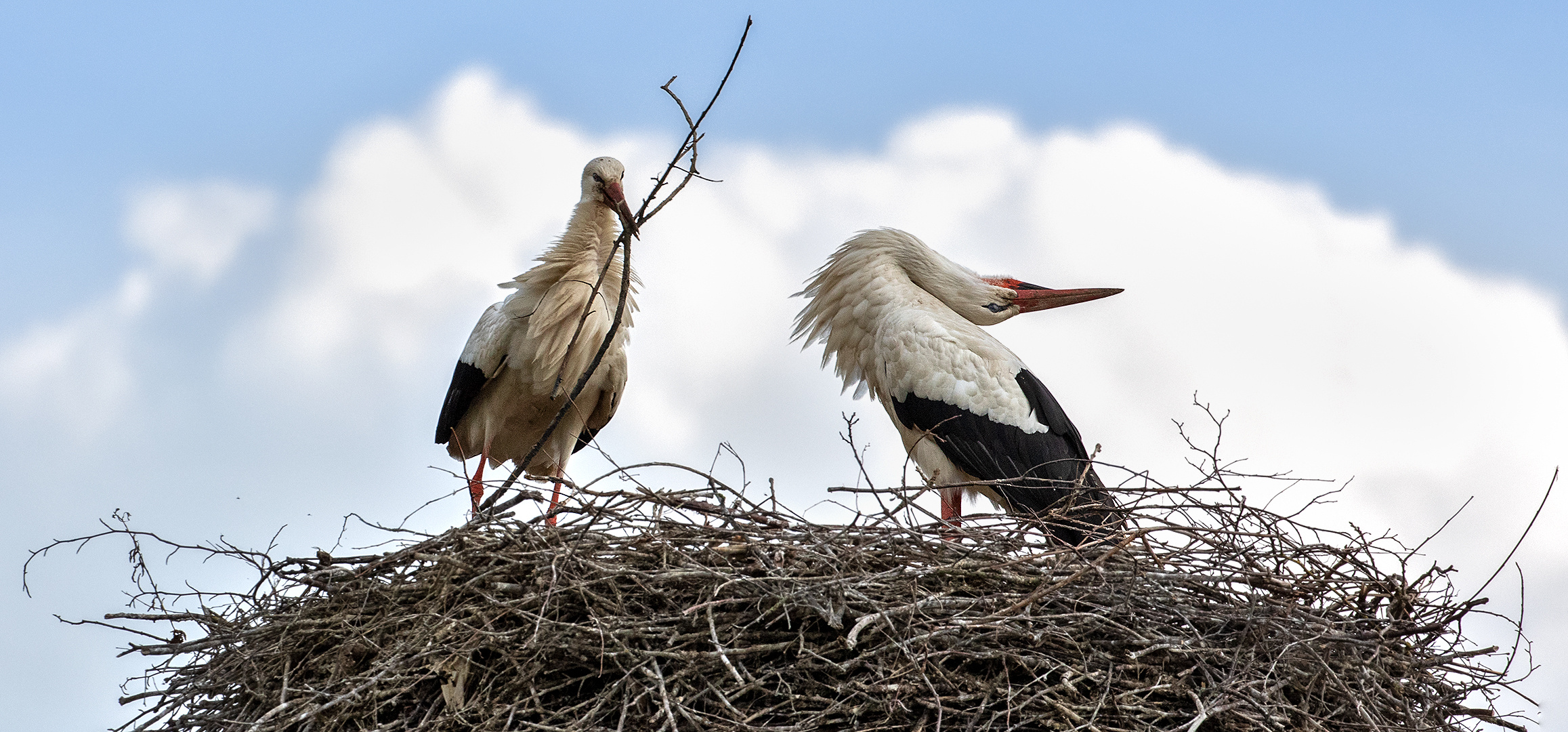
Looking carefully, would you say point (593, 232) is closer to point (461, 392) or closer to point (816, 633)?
point (461, 392)

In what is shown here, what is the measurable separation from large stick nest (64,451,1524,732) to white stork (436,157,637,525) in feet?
5.05

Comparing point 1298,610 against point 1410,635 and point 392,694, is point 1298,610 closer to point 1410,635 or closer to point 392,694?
point 1410,635

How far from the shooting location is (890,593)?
3023 mm

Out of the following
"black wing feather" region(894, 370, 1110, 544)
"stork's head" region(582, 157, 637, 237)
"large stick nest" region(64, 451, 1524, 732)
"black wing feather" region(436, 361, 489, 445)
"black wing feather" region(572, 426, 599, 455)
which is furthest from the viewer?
"black wing feather" region(572, 426, 599, 455)

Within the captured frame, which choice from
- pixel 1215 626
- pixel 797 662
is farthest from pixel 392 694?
pixel 1215 626

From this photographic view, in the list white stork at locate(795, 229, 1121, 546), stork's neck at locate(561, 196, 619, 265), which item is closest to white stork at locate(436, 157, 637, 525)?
stork's neck at locate(561, 196, 619, 265)

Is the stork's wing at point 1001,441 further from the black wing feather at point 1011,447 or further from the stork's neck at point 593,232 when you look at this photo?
the stork's neck at point 593,232

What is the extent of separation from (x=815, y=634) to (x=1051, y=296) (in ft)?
8.49

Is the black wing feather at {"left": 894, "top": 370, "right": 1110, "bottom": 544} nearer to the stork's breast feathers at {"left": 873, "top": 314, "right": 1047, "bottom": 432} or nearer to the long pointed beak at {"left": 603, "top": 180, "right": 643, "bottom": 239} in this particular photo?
the stork's breast feathers at {"left": 873, "top": 314, "right": 1047, "bottom": 432}

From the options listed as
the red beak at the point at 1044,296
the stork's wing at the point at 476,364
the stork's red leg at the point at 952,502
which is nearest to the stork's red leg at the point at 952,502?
the stork's red leg at the point at 952,502

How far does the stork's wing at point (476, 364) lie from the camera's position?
5023 millimetres

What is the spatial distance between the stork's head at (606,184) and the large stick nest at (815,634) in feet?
5.89

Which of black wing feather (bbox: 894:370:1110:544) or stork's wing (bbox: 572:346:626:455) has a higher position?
stork's wing (bbox: 572:346:626:455)

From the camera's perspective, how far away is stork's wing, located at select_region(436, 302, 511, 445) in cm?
502
